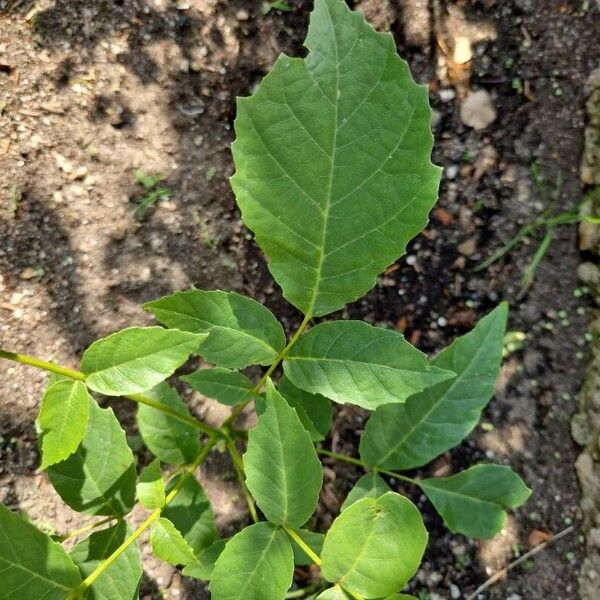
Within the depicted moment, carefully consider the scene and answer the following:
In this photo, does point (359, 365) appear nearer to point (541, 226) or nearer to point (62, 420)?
point (62, 420)

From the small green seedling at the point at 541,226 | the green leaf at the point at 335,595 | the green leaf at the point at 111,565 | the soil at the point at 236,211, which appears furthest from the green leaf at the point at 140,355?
the small green seedling at the point at 541,226

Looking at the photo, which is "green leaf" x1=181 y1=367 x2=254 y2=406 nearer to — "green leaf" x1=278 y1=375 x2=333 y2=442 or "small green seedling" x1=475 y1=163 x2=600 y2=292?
"green leaf" x1=278 y1=375 x2=333 y2=442

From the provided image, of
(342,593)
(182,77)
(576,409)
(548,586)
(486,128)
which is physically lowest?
(548,586)

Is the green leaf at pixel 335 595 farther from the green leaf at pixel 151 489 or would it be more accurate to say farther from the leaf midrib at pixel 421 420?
the leaf midrib at pixel 421 420

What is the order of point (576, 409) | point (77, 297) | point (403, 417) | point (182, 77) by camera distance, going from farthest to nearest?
1. point (576, 409)
2. point (182, 77)
3. point (77, 297)
4. point (403, 417)

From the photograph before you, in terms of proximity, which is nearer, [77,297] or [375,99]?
[375,99]

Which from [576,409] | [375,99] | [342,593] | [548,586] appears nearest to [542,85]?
[576,409]

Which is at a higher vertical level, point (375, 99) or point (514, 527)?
point (375, 99)

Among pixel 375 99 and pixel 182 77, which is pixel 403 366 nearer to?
pixel 375 99
